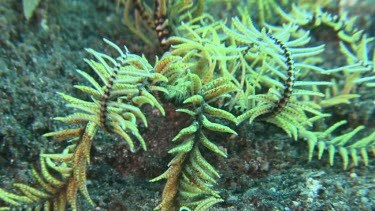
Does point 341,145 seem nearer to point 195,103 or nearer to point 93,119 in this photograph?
point 195,103

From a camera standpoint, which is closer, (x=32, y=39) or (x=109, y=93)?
(x=109, y=93)

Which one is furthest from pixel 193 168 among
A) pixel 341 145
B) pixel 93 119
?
pixel 341 145

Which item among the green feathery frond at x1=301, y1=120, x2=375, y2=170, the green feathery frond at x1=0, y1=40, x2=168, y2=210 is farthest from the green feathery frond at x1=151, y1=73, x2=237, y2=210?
Result: the green feathery frond at x1=301, y1=120, x2=375, y2=170

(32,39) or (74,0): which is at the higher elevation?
(74,0)

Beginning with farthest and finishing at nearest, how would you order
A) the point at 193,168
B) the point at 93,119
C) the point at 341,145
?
the point at 341,145
the point at 193,168
the point at 93,119

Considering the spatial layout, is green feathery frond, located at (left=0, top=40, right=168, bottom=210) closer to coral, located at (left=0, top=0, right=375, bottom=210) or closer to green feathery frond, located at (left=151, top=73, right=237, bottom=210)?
coral, located at (left=0, top=0, right=375, bottom=210)

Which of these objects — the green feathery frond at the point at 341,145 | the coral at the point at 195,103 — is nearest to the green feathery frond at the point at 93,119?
the coral at the point at 195,103

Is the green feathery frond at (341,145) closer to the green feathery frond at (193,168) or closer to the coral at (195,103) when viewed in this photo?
the coral at (195,103)

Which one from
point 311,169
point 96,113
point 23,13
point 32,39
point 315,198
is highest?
point 23,13

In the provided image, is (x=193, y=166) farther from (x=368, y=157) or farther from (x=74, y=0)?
(x=74, y=0)

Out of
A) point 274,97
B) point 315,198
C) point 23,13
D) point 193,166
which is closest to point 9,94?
point 23,13
